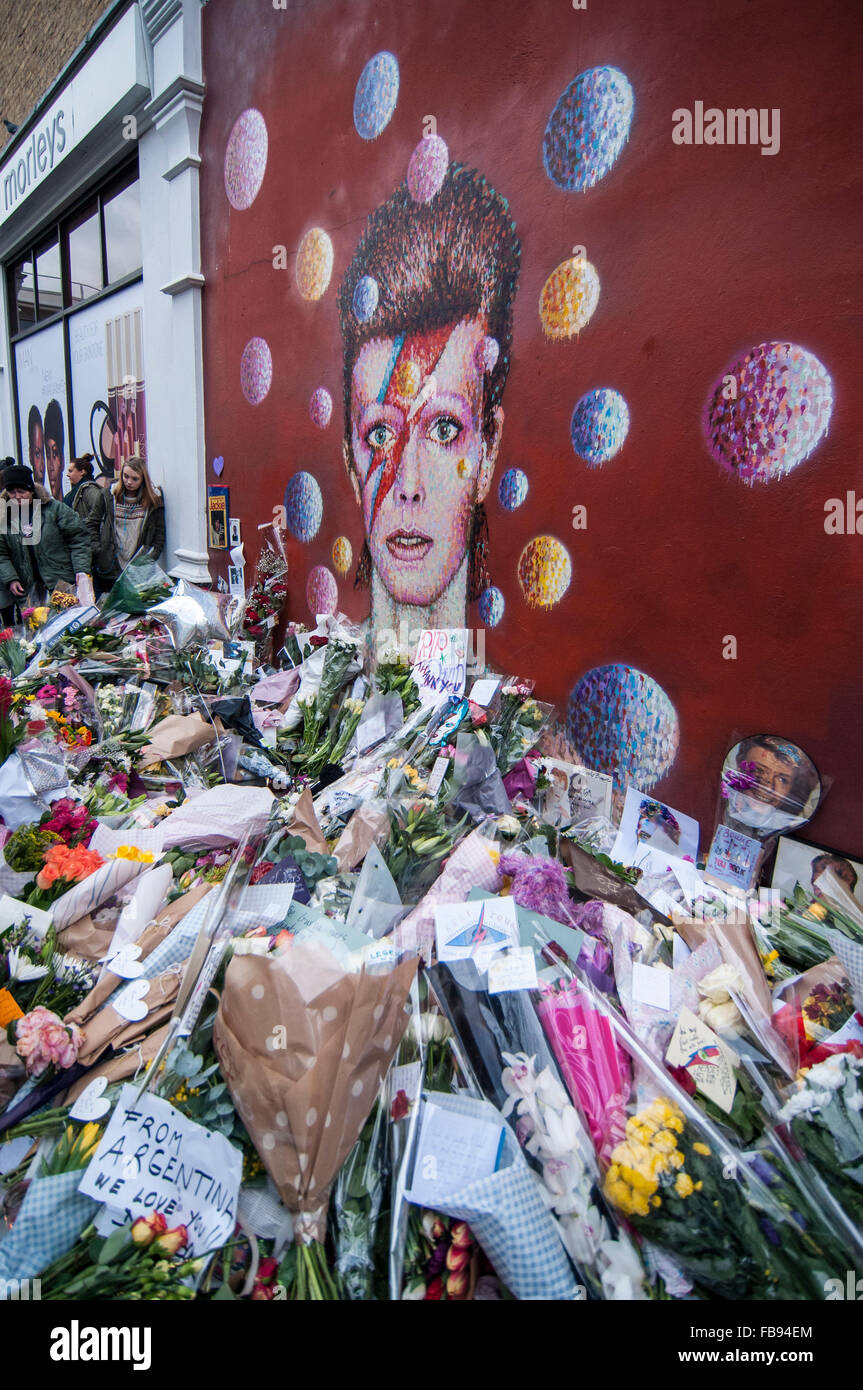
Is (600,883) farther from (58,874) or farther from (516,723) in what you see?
(58,874)

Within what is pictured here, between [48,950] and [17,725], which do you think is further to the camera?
[17,725]

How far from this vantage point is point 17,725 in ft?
10.5

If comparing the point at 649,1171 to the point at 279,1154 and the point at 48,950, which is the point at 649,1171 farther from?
the point at 48,950

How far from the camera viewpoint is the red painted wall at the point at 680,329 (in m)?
2.34

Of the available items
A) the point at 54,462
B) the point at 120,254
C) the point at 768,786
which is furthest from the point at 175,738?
the point at 54,462

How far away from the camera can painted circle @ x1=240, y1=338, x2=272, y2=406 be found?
553cm

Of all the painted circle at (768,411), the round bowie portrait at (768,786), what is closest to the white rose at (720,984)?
the round bowie portrait at (768,786)

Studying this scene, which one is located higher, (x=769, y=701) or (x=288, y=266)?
(x=288, y=266)

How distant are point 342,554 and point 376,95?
9.05 feet

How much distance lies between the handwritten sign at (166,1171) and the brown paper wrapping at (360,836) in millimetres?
954

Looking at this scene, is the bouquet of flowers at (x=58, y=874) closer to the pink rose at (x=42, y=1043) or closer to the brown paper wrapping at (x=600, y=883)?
the pink rose at (x=42, y=1043)

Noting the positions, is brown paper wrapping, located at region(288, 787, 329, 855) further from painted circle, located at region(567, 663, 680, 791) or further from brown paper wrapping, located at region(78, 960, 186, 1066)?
painted circle, located at region(567, 663, 680, 791)
